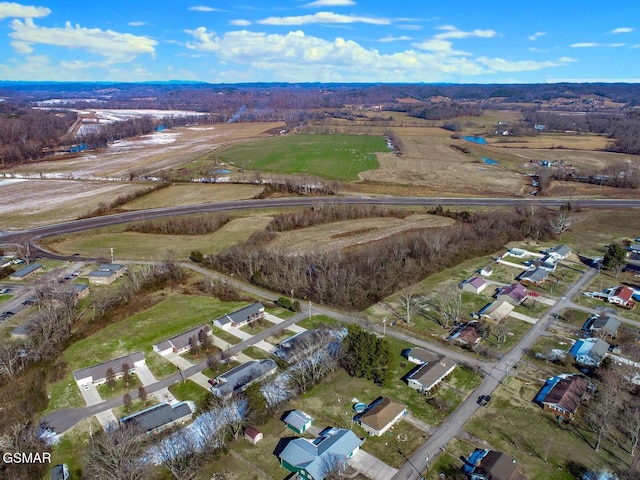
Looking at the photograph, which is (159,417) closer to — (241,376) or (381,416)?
(241,376)

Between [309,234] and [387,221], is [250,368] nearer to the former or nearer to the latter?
[309,234]

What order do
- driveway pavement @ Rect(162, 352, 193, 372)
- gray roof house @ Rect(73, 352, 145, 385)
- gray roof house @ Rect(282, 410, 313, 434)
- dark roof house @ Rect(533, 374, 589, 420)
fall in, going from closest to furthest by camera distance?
gray roof house @ Rect(282, 410, 313, 434), dark roof house @ Rect(533, 374, 589, 420), gray roof house @ Rect(73, 352, 145, 385), driveway pavement @ Rect(162, 352, 193, 372)

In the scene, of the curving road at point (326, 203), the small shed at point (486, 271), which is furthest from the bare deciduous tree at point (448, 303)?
the curving road at point (326, 203)

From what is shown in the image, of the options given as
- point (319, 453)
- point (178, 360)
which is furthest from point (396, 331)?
point (178, 360)

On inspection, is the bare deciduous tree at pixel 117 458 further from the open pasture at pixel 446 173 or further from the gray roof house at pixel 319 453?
the open pasture at pixel 446 173

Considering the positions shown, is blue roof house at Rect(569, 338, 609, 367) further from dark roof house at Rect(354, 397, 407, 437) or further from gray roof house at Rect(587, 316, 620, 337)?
dark roof house at Rect(354, 397, 407, 437)

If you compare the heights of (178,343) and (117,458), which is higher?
(117,458)

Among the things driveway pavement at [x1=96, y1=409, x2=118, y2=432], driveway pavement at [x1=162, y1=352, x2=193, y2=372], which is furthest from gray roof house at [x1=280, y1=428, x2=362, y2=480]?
driveway pavement at [x1=162, y1=352, x2=193, y2=372]
